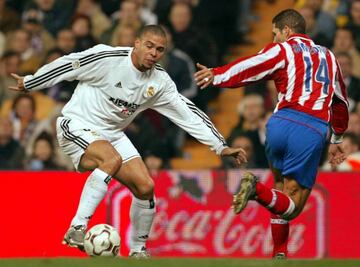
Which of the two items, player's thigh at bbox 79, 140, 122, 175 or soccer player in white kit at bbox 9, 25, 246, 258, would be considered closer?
player's thigh at bbox 79, 140, 122, 175

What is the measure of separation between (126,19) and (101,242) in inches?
262

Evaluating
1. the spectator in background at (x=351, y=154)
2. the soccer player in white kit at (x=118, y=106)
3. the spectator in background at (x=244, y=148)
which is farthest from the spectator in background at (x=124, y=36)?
the soccer player in white kit at (x=118, y=106)

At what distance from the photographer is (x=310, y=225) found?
15648mm

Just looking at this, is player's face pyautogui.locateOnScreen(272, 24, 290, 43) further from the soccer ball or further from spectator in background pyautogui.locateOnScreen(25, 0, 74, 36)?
spectator in background pyautogui.locateOnScreen(25, 0, 74, 36)

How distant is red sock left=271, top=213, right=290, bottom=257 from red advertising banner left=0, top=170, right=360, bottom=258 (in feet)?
9.18

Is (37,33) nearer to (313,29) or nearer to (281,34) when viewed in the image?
(313,29)

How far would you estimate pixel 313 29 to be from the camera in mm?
17859

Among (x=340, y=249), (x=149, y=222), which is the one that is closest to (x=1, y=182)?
(x=149, y=222)

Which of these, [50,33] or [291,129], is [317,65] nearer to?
[291,129]

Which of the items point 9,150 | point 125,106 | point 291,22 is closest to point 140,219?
point 125,106

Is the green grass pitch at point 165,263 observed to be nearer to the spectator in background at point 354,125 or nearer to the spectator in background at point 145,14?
the spectator in background at point 354,125

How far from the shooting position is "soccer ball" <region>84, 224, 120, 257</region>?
12.1 meters

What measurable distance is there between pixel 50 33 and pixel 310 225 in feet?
16.7

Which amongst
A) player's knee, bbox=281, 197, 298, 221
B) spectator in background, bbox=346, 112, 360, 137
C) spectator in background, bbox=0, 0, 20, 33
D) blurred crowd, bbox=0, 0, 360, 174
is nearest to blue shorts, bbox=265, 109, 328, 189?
player's knee, bbox=281, 197, 298, 221
